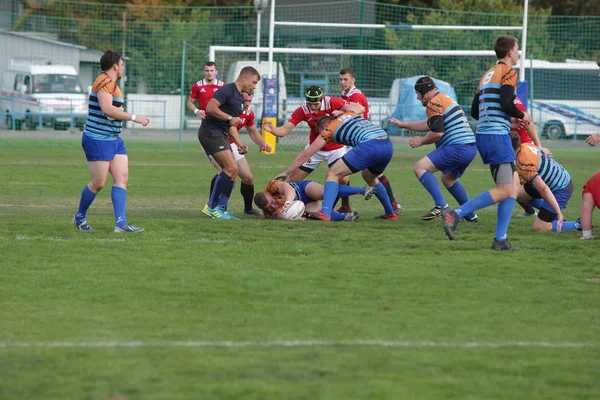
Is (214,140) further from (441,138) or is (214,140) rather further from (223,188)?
(441,138)

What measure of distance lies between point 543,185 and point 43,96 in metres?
27.2

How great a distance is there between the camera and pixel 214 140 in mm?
11430

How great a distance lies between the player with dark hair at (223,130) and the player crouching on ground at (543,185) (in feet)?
10.3

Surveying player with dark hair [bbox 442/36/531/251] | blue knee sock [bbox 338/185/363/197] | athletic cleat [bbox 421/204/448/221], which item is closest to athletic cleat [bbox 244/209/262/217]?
blue knee sock [bbox 338/185/363/197]

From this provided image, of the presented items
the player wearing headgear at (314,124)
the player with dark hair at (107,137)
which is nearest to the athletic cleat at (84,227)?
the player with dark hair at (107,137)

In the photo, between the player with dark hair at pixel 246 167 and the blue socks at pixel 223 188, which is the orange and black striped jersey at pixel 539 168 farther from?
the blue socks at pixel 223 188

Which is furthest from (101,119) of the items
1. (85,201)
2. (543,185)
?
(543,185)

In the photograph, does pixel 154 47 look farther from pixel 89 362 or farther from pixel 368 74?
pixel 89 362

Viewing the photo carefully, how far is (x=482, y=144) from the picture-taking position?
352 inches

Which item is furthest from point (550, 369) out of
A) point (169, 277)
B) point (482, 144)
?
point (482, 144)

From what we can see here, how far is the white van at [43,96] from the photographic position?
33.9 metres

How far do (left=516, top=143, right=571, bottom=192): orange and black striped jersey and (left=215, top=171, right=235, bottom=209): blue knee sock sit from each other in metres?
3.25

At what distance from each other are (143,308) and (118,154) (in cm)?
376

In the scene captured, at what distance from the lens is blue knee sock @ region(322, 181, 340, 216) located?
1125 centimetres
